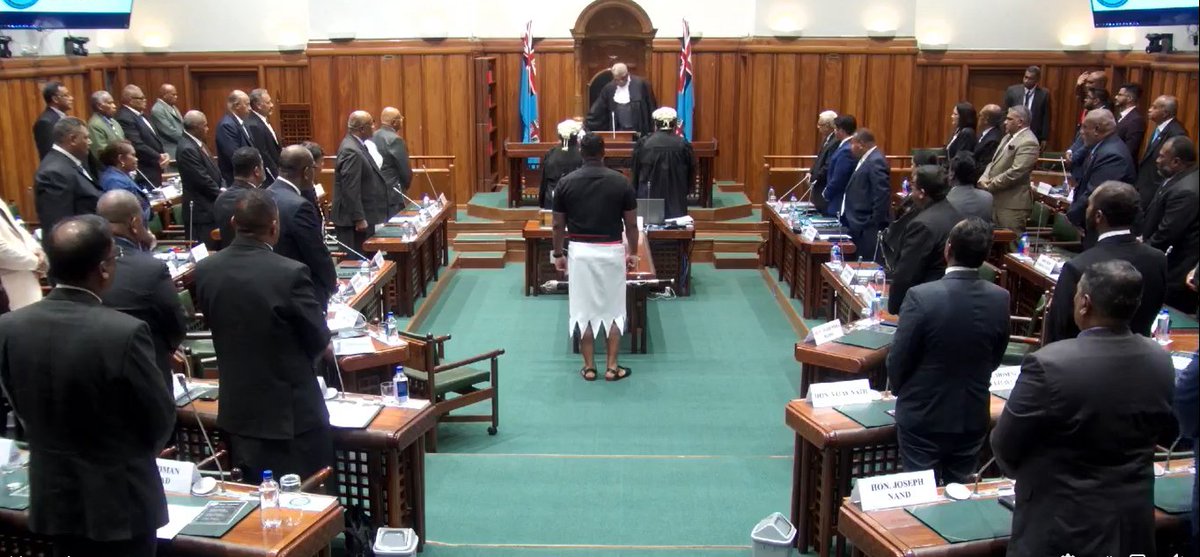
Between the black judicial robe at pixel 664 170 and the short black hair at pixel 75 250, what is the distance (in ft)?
22.7

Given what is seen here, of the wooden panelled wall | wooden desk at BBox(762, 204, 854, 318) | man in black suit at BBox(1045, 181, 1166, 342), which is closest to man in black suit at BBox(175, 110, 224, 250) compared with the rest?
the wooden panelled wall

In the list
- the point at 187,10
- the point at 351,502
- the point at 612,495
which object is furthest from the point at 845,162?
the point at 187,10

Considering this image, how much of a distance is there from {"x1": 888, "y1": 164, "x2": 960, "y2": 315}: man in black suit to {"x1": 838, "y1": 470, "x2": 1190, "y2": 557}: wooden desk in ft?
5.32

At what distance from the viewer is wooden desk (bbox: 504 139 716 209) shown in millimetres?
10758

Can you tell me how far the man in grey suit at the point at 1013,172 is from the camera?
7992 mm

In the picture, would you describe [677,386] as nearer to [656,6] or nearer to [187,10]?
[656,6]

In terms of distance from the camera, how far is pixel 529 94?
12.4 meters

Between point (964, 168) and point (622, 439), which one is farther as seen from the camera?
point (622, 439)

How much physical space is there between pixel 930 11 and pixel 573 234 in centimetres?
816

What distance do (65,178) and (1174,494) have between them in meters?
6.20

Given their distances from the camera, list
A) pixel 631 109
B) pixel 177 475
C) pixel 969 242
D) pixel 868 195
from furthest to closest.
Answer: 1. pixel 631 109
2. pixel 868 195
3. pixel 969 242
4. pixel 177 475

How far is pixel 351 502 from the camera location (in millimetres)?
4312

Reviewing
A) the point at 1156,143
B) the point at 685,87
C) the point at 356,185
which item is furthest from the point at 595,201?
the point at 685,87

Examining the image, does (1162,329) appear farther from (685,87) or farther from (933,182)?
(685,87)
